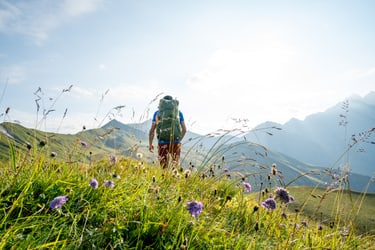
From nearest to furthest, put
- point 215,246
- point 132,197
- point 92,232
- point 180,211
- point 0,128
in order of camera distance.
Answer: point 92,232, point 215,246, point 180,211, point 132,197, point 0,128

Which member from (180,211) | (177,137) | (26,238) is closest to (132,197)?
(180,211)

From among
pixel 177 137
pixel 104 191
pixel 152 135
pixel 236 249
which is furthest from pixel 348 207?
pixel 104 191

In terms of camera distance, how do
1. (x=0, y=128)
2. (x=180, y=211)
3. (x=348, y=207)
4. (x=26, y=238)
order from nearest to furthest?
(x=26, y=238) → (x=180, y=211) → (x=0, y=128) → (x=348, y=207)

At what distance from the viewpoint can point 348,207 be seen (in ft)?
25.7

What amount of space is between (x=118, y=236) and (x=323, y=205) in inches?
306

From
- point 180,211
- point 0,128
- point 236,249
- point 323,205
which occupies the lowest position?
point 323,205

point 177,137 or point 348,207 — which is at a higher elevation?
point 177,137

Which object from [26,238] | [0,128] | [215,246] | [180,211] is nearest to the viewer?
[26,238]

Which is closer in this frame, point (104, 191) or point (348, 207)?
point (104, 191)

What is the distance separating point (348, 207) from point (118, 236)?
7.65 metres

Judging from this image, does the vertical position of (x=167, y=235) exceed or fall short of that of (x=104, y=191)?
it falls short

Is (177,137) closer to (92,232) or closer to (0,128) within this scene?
(0,128)

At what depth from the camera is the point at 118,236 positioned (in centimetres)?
233

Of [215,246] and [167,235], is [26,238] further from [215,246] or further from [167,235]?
[215,246]
